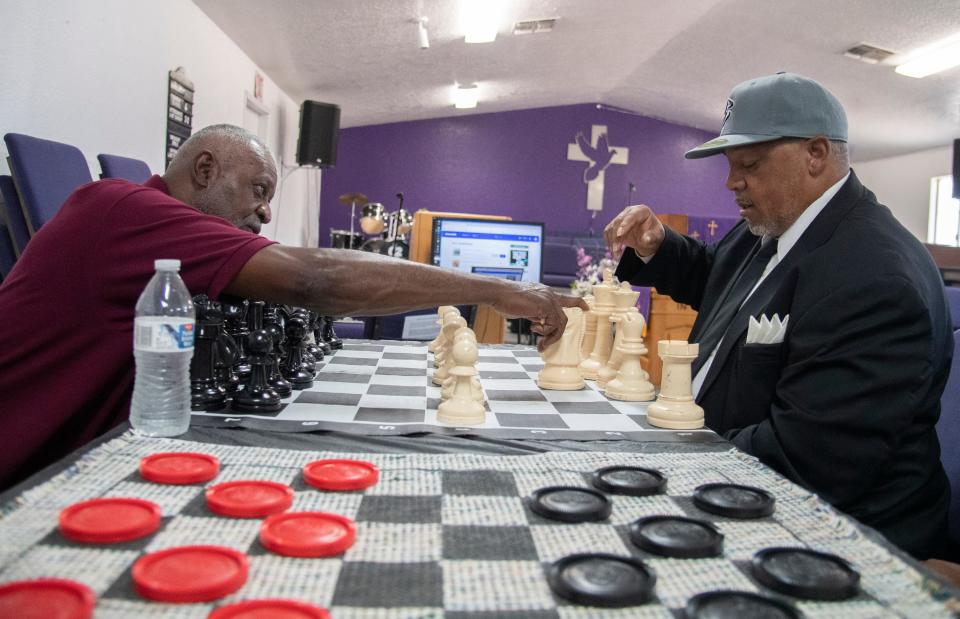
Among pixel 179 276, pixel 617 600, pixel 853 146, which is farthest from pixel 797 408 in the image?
pixel 853 146

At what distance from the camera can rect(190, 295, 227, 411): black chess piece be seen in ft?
4.50

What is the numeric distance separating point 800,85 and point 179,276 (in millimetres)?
1439

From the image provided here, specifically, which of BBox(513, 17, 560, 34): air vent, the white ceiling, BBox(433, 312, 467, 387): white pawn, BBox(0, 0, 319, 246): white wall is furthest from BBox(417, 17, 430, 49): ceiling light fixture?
BBox(433, 312, 467, 387): white pawn

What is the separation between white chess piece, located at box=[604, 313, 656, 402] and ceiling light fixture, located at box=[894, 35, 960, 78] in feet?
21.7

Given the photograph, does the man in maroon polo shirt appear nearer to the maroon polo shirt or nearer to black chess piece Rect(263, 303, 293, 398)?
the maroon polo shirt

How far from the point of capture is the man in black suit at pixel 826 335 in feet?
4.27

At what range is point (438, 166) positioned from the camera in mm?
11312

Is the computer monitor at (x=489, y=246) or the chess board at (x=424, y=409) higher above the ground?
the computer monitor at (x=489, y=246)

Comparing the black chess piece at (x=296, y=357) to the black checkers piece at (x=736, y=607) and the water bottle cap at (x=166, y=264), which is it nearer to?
the water bottle cap at (x=166, y=264)

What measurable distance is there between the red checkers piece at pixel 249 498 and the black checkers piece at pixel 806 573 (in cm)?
52

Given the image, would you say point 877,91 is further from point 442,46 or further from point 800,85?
point 800,85

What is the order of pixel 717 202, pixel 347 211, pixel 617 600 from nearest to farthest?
1. pixel 617 600
2. pixel 347 211
3. pixel 717 202

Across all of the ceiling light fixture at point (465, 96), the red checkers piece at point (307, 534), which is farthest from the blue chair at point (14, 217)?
the ceiling light fixture at point (465, 96)

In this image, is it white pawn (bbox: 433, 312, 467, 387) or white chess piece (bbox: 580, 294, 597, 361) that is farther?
white chess piece (bbox: 580, 294, 597, 361)
